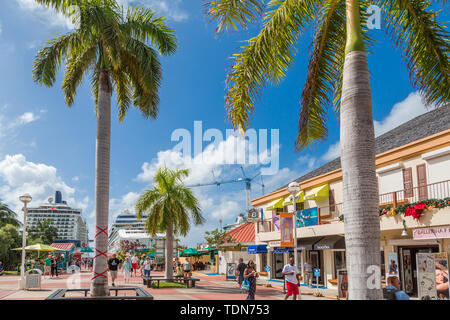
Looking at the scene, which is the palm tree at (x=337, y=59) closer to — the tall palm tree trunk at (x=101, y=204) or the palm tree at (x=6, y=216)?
the tall palm tree trunk at (x=101, y=204)

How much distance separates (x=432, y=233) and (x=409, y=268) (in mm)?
4047

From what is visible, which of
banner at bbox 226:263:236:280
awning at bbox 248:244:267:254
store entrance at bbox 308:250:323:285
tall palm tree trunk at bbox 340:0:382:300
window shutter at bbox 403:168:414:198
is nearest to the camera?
tall palm tree trunk at bbox 340:0:382:300

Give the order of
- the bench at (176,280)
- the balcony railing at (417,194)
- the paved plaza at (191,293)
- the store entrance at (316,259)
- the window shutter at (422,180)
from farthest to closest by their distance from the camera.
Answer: the store entrance at (316,259), the bench at (176,280), the window shutter at (422,180), the balcony railing at (417,194), the paved plaza at (191,293)

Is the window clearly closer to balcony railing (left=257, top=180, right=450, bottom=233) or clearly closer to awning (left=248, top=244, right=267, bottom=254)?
balcony railing (left=257, top=180, right=450, bottom=233)

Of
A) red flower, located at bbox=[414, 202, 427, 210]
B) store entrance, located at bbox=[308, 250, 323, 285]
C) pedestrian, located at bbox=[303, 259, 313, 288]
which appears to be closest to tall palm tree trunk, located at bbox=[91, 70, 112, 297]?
red flower, located at bbox=[414, 202, 427, 210]

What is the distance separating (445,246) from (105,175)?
1400 centimetres

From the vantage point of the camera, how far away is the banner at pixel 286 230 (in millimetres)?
19266

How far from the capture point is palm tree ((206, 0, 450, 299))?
289 inches

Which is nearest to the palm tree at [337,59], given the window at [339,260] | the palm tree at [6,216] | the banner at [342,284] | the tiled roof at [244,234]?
the banner at [342,284]

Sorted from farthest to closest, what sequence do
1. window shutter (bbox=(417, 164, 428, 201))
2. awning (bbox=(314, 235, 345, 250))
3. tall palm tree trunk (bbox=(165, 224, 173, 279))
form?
tall palm tree trunk (bbox=(165, 224, 173, 279)) → awning (bbox=(314, 235, 345, 250)) → window shutter (bbox=(417, 164, 428, 201))

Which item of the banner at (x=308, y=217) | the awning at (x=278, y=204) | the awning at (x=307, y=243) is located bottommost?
the awning at (x=307, y=243)

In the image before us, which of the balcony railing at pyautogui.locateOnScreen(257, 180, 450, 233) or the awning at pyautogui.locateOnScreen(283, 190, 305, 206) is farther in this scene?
the awning at pyautogui.locateOnScreen(283, 190, 305, 206)

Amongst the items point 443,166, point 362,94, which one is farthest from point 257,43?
point 443,166
